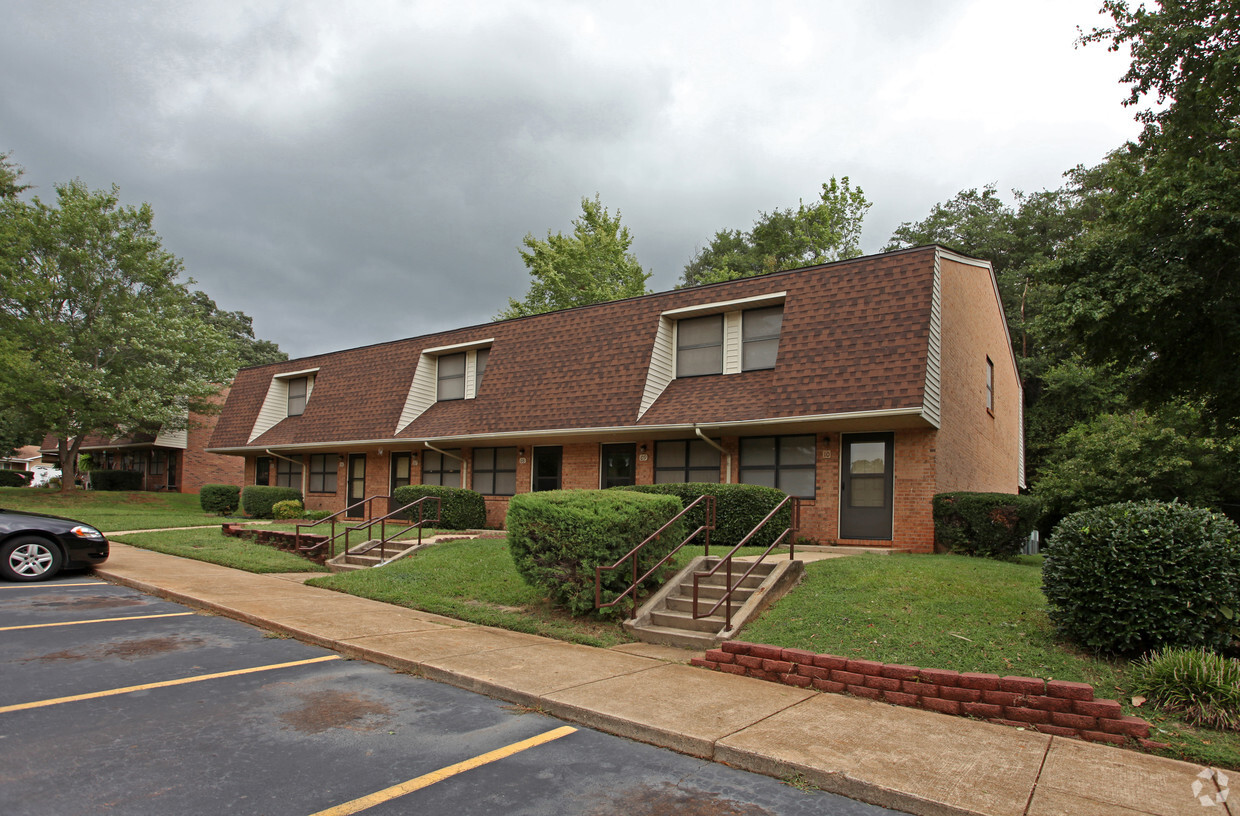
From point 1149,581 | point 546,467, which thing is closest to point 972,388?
point 546,467

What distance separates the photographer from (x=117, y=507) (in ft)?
91.1

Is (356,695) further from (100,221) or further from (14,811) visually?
(100,221)

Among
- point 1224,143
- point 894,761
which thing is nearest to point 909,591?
point 894,761

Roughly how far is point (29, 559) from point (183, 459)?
2869cm

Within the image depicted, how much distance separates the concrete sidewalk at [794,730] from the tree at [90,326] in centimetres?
2694

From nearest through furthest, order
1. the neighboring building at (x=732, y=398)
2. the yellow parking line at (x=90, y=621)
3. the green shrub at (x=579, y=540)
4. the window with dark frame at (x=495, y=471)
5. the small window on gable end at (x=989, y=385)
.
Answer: the yellow parking line at (x=90, y=621)
the green shrub at (x=579, y=540)
the neighboring building at (x=732, y=398)
the small window on gable end at (x=989, y=385)
the window with dark frame at (x=495, y=471)

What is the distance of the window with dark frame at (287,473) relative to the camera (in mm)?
24531

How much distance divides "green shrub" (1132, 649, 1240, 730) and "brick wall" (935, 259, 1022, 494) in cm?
785

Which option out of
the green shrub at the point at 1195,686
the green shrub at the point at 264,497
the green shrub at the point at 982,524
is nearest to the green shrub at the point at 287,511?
the green shrub at the point at 264,497

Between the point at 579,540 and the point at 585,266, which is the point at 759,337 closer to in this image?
the point at 579,540

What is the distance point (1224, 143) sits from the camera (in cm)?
1434

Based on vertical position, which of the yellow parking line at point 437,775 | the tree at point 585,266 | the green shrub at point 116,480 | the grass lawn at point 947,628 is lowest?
the green shrub at point 116,480

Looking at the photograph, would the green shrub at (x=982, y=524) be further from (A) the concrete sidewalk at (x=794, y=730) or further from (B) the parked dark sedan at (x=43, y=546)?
(B) the parked dark sedan at (x=43, y=546)

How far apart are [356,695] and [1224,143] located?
1816cm
